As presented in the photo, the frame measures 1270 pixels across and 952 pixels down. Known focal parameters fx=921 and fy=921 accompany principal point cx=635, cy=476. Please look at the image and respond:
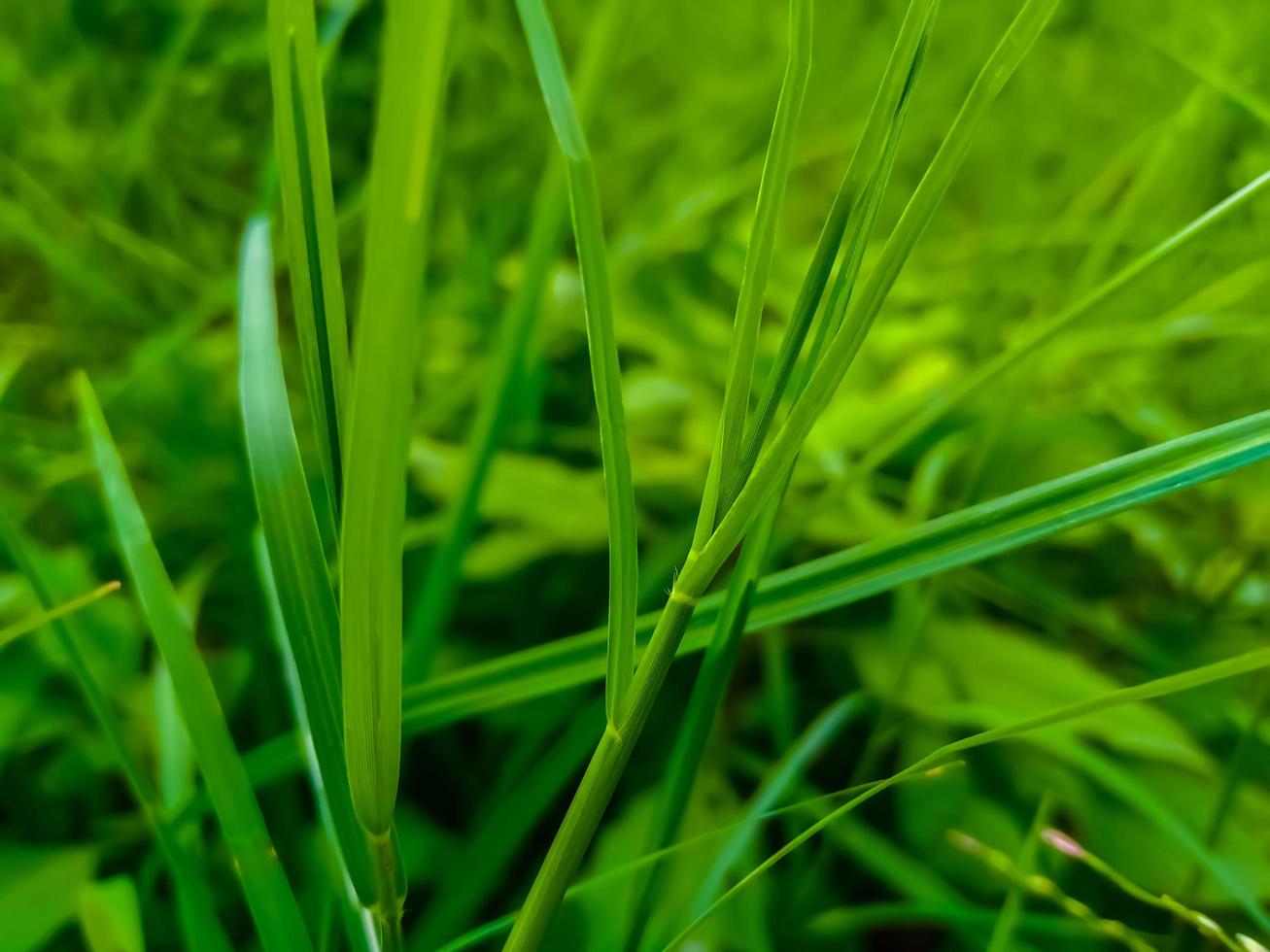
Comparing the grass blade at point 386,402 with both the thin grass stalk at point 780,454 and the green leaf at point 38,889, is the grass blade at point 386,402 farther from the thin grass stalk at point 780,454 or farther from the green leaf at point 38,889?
the green leaf at point 38,889

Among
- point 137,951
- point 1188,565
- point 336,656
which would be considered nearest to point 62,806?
point 137,951

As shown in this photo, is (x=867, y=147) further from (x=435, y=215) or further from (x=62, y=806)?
(x=435, y=215)

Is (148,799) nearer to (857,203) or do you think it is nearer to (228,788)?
(228,788)

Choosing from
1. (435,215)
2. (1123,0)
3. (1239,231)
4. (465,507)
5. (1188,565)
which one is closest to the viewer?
(465,507)

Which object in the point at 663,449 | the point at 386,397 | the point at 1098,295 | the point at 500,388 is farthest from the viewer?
the point at 663,449

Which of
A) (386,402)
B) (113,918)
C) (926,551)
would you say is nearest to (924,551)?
(926,551)

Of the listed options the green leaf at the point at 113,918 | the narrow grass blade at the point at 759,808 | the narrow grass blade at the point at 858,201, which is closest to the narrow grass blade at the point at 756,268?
the narrow grass blade at the point at 858,201

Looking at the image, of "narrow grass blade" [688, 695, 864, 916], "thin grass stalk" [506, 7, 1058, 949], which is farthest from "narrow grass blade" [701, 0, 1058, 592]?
"narrow grass blade" [688, 695, 864, 916]
